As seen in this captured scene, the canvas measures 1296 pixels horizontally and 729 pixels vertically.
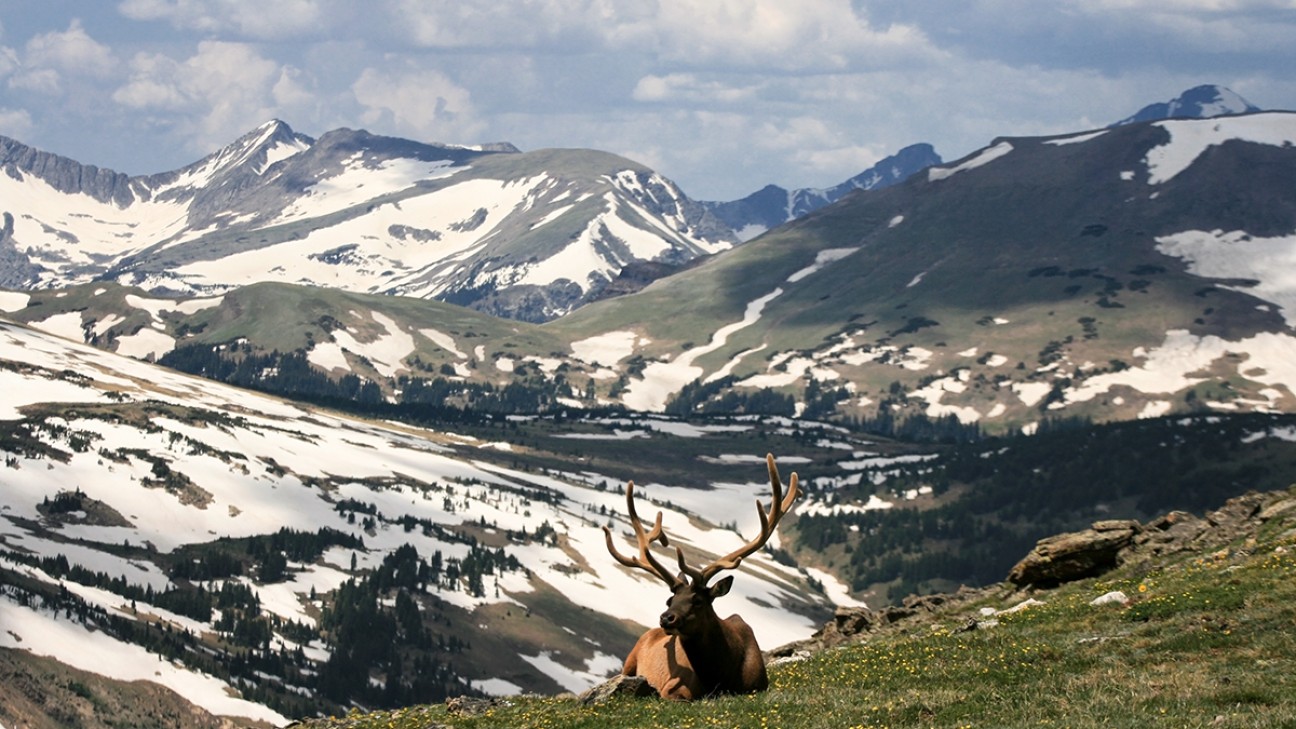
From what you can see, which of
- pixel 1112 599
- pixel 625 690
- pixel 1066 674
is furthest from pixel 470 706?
pixel 1112 599

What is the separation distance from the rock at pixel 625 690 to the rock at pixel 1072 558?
23.0 m

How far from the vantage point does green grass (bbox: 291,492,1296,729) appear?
29.2 metres

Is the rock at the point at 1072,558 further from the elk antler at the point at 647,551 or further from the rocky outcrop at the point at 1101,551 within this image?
the elk antler at the point at 647,551

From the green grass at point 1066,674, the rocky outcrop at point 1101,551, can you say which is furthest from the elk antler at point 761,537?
the rocky outcrop at point 1101,551

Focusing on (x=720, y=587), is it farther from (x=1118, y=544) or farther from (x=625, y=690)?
(x=1118, y=544)

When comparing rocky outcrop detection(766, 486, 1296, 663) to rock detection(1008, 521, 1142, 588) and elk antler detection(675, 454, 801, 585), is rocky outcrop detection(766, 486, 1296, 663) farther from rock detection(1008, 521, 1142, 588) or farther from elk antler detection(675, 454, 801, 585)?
elk antler detection(675, 454, 801, 585)

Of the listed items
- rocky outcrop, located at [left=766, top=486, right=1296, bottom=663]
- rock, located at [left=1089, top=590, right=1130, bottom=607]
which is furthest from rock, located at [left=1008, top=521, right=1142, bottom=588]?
rock, located at [left=1089, top=590, right=1130, bottom=607]

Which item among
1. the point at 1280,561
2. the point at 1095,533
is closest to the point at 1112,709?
the point at 1280,561

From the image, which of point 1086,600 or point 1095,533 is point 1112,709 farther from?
point 1095,533

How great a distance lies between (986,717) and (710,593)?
8100 mm

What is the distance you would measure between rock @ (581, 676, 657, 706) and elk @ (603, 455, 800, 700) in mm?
413

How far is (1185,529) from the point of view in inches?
2288

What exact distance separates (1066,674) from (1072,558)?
2376cm

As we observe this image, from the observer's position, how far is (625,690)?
37281 mm
